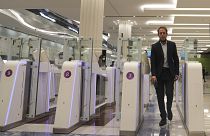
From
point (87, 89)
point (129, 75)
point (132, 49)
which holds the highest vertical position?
point (132, 49)

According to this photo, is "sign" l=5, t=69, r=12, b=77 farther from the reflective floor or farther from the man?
the man

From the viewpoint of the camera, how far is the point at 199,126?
172 inches

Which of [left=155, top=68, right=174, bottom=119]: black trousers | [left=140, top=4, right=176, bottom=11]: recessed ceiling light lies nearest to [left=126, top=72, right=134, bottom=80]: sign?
[left=155, top=68, right=174, bottom=119]: black trousers

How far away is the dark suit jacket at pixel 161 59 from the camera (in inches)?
190

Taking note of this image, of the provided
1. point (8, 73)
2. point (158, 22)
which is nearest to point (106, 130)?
point (8, 73)

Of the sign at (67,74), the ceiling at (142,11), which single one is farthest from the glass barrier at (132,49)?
the ceiling at (142,11)

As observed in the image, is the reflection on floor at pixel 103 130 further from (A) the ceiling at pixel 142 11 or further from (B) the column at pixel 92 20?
(A) the ceiling at pixel 142 11

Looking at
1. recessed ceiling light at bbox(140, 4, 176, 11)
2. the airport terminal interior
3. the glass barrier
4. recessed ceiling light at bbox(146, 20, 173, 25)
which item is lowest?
the airport terminal interior

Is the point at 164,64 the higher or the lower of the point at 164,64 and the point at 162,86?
the higher

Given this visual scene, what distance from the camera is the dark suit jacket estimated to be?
483 centimetres

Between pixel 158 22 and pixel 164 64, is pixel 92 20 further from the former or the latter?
pixel 158 22

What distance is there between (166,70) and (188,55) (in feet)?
2.23

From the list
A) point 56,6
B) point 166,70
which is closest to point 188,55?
point 166,70

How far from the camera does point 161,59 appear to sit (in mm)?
4848
